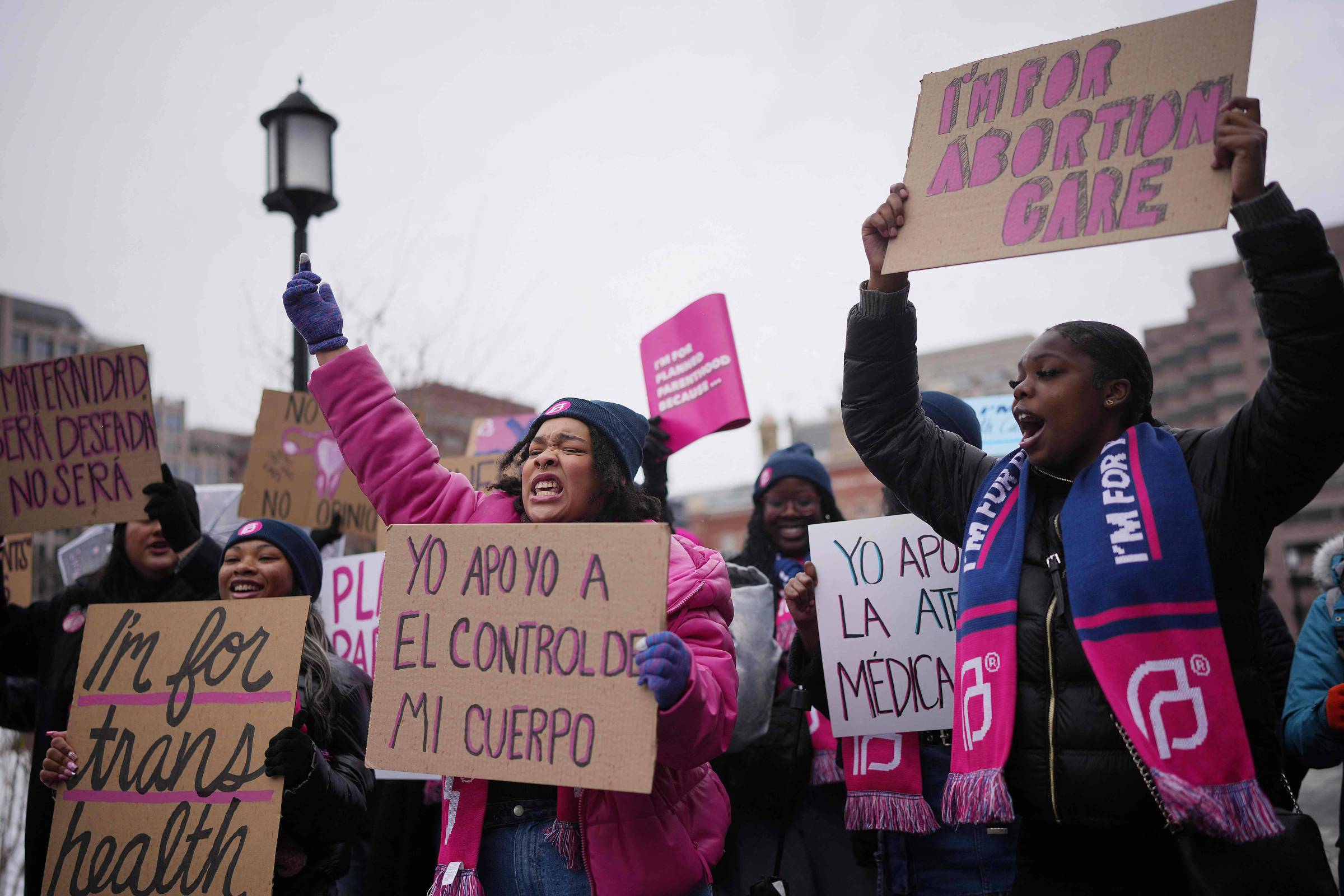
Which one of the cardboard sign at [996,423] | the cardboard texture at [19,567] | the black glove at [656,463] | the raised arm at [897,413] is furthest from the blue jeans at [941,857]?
the cardboard texture at [19,567]

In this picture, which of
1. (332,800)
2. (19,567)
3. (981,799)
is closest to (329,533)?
(19,567)

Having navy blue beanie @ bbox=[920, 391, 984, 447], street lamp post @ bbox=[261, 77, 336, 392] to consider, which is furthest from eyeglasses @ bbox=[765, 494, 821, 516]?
street lamp post @ bbox=[261, 77, 336, 392]

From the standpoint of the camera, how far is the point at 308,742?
2600mm

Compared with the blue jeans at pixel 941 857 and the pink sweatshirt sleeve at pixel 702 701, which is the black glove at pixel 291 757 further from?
the blue jeans at pixel 941 857

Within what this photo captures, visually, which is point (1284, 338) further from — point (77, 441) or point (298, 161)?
point (298, 161)

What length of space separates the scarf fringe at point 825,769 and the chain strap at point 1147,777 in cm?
154

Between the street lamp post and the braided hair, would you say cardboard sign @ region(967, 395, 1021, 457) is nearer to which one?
the braided hair

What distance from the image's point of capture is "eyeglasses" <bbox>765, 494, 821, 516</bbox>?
14.1 ft

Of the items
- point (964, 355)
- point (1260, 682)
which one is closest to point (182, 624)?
point (1260, 682)

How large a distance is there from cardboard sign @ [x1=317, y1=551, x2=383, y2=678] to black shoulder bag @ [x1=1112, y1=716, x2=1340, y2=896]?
118 inches

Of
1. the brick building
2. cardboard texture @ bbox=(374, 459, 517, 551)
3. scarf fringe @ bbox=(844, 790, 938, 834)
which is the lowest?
scarf fringe @ bbox=(844, 790, 938, 834)

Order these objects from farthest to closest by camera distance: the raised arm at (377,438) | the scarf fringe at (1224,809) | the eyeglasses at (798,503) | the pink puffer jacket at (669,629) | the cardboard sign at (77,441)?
the eyeglasses at (798,503)
the cardboard sign at (77,441)
the raised arm at (377,438)
the pink puffer jacket at (669,629)
the scarf fringe at (1224,809)

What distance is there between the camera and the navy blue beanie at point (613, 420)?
281 cm

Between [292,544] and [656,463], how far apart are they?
72.0 inches
